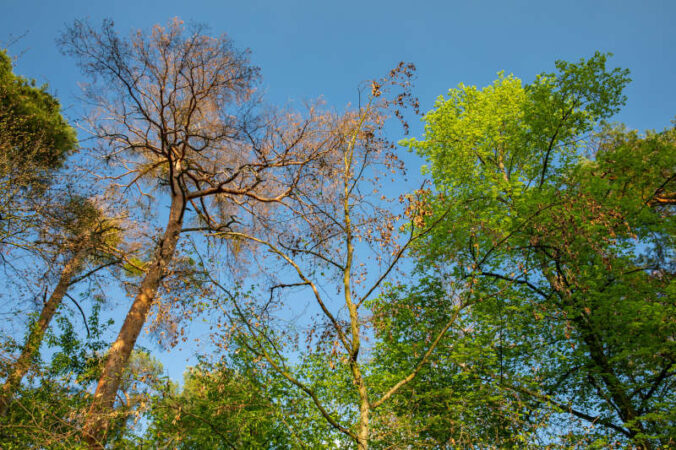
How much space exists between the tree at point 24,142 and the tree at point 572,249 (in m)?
8.90

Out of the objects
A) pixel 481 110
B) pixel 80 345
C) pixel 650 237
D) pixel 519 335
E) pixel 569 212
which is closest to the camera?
pixel 569 212

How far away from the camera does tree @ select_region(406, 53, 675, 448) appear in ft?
29.1

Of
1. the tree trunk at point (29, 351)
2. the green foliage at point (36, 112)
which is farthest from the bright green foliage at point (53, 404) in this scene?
the green foliage at point (36, 112)

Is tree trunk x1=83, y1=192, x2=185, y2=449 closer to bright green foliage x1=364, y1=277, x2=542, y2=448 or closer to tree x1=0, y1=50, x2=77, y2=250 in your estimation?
tree x1=0, y1=50, x2=77, y2=250

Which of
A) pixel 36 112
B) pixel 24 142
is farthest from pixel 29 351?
pixel 36 112

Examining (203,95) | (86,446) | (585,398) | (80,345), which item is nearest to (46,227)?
(80,345)

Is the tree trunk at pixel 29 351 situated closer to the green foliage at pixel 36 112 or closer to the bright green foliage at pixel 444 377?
the green foliage at pixel 36 112

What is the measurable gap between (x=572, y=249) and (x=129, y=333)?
9.85m

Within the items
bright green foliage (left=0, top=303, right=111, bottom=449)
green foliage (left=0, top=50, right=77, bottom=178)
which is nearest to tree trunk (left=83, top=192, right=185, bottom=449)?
bright green foliage (left=0, top=303, right=111, bottom=449)

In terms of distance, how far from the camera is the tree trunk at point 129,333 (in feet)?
20.8

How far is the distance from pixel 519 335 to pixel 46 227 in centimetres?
1197

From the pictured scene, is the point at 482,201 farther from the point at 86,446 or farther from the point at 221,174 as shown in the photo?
the point at 86,446

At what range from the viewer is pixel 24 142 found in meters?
9.52

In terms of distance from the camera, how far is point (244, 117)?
9438mm
